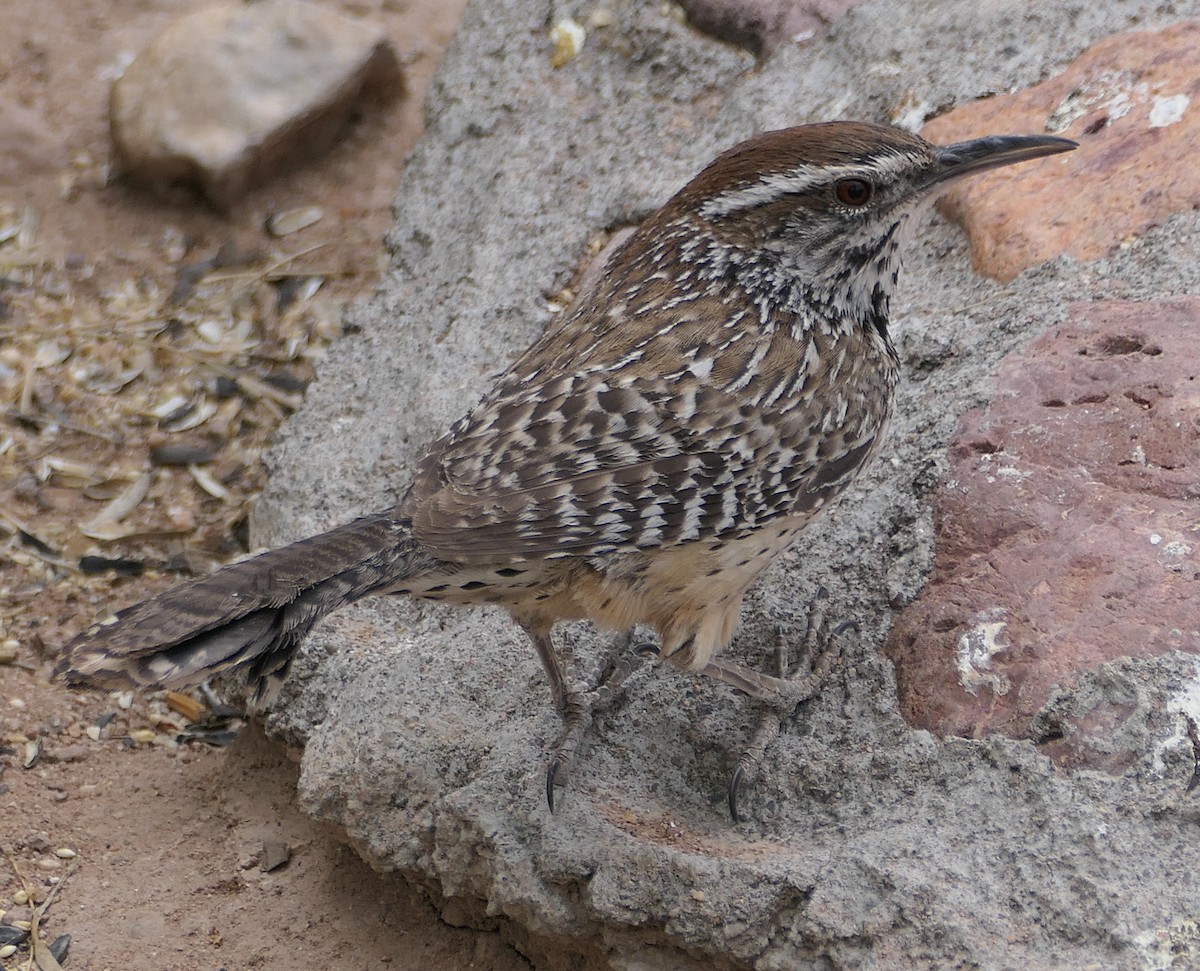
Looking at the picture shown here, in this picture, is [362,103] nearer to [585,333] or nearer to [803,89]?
[803,89]

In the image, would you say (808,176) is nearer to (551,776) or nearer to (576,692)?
(576,692)

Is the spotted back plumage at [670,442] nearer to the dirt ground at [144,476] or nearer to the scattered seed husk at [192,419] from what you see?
the dirt ground at [144,476]

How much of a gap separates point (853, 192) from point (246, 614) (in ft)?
5.13

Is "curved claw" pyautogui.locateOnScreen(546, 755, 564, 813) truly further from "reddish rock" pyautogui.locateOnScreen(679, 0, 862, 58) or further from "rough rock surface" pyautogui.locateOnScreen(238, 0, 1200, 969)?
"reddish rock" pyautogui.locateOnScreen(679, 0, 862, 58)

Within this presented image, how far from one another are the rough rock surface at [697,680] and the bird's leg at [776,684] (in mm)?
36

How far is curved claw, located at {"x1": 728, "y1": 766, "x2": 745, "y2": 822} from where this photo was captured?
111 inches

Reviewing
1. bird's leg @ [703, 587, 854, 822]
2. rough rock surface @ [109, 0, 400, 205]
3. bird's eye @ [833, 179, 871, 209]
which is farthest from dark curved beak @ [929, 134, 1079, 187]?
rough rock surface @ [109, 0, 400, 205]

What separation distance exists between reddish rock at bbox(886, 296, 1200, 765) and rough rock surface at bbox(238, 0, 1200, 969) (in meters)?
0.06

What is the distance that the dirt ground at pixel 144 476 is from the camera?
10.5 ft

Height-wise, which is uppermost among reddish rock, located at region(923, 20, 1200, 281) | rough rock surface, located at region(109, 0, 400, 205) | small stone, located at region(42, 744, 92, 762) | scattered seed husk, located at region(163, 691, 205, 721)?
reddish rock, located at region(923, 20, 1200, 281)

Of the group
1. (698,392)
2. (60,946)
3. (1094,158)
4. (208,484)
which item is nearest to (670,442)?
(698,392)

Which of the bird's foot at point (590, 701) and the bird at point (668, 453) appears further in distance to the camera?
the bird's foot at point (590, 701)

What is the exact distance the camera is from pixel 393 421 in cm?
385

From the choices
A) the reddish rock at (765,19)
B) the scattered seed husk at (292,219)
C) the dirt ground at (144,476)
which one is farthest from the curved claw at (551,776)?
the scattered seed husk at (292,219)
